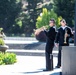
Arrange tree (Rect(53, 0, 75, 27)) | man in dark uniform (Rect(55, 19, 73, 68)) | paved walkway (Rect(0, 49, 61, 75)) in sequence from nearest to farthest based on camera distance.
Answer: paved walkway (Rect(0, 49, 61, 75)), man in dark uniform (Rect(55, 19, 73, 68)), tree (Rect(53, 0, 75, 27))

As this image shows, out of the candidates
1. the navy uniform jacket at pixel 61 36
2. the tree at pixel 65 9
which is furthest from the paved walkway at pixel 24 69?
the tree at pixel 65 9

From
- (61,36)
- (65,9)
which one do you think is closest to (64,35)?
(61,36)

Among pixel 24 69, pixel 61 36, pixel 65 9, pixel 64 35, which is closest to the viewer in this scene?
pixel 64 35

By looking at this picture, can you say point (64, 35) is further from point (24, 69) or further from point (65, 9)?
point (65, 9)

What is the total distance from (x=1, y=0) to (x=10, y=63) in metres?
38.0

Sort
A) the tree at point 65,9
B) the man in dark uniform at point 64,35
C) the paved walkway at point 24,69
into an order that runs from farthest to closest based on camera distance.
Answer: the tree at point 65,9
the man in dark uniform at point 64,35
the paved walkway at point 24,69

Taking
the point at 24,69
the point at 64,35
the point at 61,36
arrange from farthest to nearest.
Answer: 1. the point at 24,69
2. the point at 61,36
3. the point at 64,35

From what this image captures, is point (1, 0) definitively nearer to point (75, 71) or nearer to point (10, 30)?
point (10, 30)

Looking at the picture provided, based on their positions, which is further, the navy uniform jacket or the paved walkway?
the navy uniform jacket

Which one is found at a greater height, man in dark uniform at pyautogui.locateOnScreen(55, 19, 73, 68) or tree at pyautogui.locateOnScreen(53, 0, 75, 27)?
tree at pyautogui.locateOnScreen(53, 0, 75, 27)

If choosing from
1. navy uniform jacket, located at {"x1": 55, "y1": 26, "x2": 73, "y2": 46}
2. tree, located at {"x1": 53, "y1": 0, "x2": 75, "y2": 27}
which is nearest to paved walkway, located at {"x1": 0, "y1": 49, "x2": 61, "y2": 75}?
navy uniform jacket, located at {"x1": 55, "y1": 26, "x2": 73, "y2": 46}

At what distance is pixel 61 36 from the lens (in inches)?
480

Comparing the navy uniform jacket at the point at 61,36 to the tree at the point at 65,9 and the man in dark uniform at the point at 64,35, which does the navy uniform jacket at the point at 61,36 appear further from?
the tree at the point at 65,9

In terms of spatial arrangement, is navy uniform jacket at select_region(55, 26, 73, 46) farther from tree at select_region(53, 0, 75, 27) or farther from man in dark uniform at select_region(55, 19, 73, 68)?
tree at select_region(53, 0, 75, 27)
